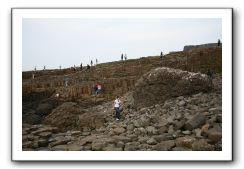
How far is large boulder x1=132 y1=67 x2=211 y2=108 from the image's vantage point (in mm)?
5992

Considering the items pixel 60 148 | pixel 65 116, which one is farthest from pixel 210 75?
pixel 60 148

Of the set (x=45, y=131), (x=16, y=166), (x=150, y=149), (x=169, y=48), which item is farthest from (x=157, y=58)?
(x=16, y=166)

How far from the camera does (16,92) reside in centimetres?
548

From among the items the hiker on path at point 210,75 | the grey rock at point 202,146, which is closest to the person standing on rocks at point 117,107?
the grey rock at point 202,146

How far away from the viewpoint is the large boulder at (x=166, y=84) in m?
5.99

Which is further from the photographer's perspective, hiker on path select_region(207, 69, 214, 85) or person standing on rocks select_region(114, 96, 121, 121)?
person standing on rocks select_region(114, 96, 121, 121)

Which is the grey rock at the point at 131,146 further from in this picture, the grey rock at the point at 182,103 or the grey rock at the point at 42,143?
the grey rock at the point at 42,143

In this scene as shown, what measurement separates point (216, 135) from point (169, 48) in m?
1.24

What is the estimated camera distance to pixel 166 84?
6.07 metres

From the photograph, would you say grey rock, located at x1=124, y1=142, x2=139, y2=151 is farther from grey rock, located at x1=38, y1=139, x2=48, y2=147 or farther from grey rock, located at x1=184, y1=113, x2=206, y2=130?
grey rock, located at x1=38, y1=139, x2=48, y2=147

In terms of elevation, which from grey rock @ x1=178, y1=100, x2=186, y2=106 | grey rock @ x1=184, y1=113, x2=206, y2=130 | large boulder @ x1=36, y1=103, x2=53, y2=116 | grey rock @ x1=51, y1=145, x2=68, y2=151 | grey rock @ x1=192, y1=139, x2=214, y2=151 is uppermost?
grey rock @ x1=178, y1=100, x2=186, y2=106

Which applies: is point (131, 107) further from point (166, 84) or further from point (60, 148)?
point (60, 148)

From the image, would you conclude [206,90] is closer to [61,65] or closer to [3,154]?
[61,65]

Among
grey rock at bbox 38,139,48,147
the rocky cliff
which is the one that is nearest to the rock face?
the rocky cliff
